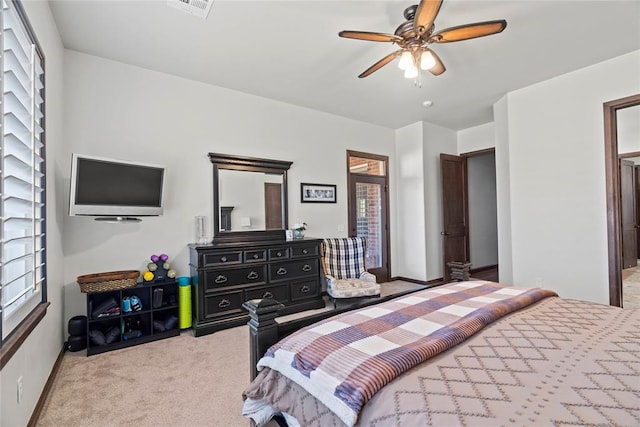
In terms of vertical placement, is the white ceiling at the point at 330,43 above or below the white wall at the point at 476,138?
above

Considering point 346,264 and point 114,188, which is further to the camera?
point 346,264

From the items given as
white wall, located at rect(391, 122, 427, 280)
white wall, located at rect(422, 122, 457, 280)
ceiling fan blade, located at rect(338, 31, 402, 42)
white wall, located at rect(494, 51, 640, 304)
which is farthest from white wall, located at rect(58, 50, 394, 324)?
white wall, located at rect(494, 51, 640, 304)

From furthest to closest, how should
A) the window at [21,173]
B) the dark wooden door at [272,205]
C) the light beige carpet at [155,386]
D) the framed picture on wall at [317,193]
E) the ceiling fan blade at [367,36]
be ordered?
the framed picture on wall at [317,193] → the dark wooden door at [272,205] → the ceiling fan blade at [367,36] → the light beige carpet at [155,386] → the window at [21,173]

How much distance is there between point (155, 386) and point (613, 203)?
4838 millimetres

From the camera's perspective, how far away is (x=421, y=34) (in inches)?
90.3

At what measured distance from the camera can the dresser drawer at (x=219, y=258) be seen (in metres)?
3.27

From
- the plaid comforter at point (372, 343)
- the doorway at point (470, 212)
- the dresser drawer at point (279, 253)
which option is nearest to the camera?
the plaid comforter at point (372, 343)

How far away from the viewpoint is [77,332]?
285cm

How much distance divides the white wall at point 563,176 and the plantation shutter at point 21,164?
4997 mm

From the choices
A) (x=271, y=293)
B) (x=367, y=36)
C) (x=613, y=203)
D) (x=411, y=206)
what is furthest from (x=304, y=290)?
(x=613, y=203)

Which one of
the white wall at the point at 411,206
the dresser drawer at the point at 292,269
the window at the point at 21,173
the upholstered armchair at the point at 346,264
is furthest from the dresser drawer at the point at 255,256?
the white wall at the point at 411,206

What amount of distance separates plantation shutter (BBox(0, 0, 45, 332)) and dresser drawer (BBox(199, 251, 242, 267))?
1.34 metres

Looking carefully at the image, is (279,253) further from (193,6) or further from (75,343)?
(193,6)

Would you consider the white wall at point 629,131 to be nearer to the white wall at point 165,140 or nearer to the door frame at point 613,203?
the door frame at point 613,203
